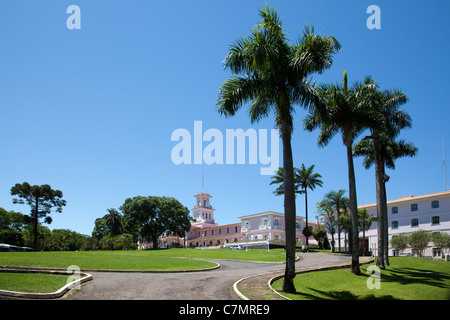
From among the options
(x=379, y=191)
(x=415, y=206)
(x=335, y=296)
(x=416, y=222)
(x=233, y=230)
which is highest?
(x=379, y=191)

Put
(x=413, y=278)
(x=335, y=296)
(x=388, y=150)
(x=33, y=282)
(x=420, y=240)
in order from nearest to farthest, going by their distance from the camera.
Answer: (x=33, y=282), (x=335, y=296), (x=413, y=278), (x=388, y=150), (x=420, y=240)

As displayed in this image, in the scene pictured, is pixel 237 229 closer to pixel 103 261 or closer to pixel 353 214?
pixel 103 261

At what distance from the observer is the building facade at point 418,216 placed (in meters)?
55.1

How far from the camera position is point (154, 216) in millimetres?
75500

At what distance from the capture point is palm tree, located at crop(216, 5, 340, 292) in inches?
666

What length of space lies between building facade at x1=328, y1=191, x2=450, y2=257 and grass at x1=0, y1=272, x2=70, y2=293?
157 ft

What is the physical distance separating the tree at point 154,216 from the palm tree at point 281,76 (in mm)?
58344

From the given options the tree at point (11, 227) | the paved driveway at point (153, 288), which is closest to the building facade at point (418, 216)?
the paved driveway at point (153, 288)

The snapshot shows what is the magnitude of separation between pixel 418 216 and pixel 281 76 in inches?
2073

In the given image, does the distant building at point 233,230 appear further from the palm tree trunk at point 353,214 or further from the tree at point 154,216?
the palm tree trunk at point 353,214

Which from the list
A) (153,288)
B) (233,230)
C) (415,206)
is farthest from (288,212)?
(233,230)

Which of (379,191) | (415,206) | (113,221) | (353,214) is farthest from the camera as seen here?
(113,221)
